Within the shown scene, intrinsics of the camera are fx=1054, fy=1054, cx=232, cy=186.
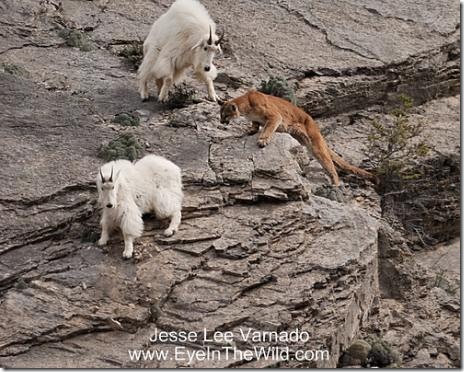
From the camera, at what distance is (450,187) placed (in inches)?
805

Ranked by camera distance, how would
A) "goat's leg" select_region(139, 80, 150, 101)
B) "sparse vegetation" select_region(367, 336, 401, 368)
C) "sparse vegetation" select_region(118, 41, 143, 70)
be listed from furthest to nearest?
"sparse vegetation" select_region(118, 41, 143, 70) < "goat's leg" select_region(139, 80, 150, 101) < "sparse vegetation" select_region(367, 336, 401, 368)

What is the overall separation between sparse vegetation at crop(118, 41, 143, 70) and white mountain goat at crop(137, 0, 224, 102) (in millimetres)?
1773

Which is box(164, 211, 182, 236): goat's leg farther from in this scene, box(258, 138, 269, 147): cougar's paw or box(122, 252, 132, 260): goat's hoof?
box(258, 138, 269, 147): cougar's paw

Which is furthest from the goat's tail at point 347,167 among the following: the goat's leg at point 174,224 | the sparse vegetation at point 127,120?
the goat's leg at point 174,224

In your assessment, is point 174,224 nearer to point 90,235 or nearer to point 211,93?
point 90,235

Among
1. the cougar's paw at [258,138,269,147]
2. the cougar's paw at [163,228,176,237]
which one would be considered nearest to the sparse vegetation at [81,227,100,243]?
the cougar's paw at [163,228,176,237]

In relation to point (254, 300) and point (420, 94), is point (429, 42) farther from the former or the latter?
point (254, 300)

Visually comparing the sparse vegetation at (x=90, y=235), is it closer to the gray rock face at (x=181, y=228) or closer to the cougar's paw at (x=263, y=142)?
the gray rock face at (x=181, y=228)

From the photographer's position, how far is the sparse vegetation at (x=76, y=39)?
20.8 metres

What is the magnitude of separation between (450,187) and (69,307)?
31.1ft

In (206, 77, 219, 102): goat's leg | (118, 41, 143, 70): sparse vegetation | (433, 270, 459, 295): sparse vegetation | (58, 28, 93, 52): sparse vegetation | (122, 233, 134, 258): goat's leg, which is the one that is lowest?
(122, 233, 134, 258): goat's leg

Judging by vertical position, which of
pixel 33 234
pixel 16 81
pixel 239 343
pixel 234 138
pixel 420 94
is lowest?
pixel 239 343

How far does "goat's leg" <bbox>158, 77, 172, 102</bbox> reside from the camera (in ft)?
59.5

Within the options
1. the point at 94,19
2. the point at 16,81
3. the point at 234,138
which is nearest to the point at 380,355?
the point at 234,138
